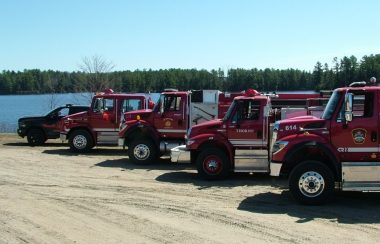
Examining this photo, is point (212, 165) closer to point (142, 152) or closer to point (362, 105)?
point (142, 152)

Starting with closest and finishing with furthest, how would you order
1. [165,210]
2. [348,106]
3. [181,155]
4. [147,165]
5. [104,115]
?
[348,106] → [165,210] → [181,155] → [147,165] → [104,115]

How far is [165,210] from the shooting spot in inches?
383

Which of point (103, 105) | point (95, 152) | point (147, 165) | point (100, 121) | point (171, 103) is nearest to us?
point (147, 165)

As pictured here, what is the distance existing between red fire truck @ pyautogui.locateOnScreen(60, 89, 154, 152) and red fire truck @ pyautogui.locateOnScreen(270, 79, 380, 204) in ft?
32.2

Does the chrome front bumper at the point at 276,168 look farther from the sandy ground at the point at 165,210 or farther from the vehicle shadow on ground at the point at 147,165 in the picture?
the vehicle shadow on ground at the point at 147,165

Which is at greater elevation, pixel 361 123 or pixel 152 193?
pixel 361 123

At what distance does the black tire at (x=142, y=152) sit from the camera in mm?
16375

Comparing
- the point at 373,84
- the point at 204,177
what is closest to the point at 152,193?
the point at 204,177

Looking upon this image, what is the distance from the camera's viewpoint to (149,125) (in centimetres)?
1659

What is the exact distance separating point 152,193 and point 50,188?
2.55m

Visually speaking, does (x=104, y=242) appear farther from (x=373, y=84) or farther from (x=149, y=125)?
(x=149, y=125)

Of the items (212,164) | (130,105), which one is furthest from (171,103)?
(212,164)

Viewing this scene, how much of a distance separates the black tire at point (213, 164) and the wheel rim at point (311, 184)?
347cm

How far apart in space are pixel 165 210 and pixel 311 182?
290cm
